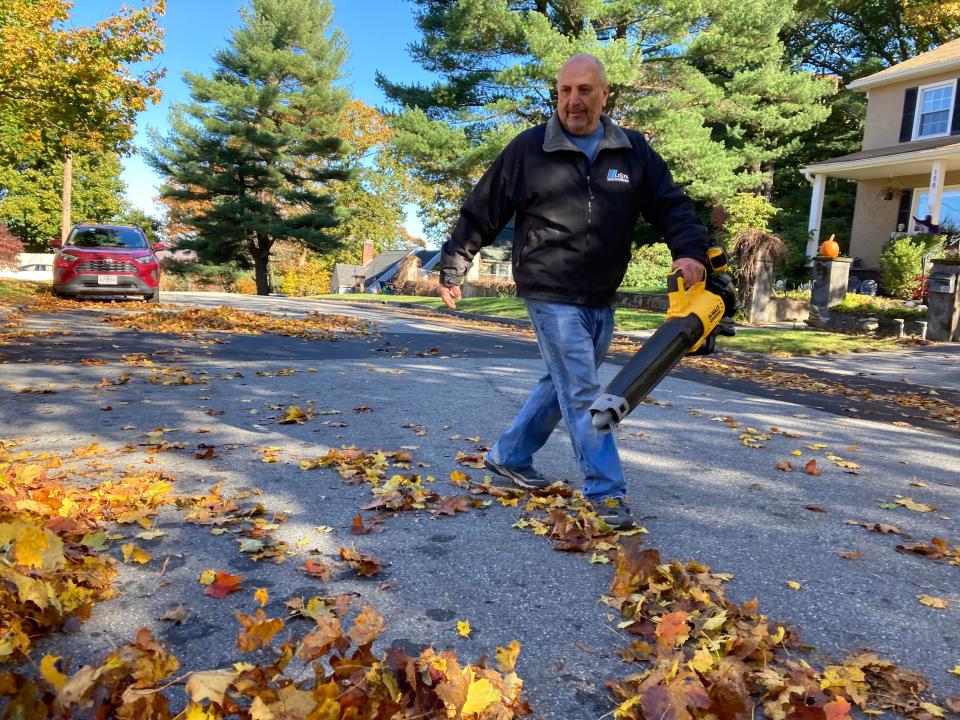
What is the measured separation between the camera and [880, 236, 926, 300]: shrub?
53.9 ft

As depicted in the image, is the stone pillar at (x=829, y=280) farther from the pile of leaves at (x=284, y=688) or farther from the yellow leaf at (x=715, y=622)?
the pile of leaves at (x=284, y=688)

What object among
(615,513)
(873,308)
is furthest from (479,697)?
(873,308)

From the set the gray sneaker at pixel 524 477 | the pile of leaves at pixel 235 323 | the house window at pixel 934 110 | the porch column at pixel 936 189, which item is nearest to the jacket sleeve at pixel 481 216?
the gray sneaker at pixel 524 477

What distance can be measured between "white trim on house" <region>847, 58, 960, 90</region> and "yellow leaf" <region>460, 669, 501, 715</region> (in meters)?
24.9

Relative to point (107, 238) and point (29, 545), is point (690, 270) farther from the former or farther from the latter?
point (107, 238)

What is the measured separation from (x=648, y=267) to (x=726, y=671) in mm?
30567

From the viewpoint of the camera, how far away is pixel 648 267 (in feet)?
102

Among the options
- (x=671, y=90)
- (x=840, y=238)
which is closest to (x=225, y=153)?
(x=671, y=90)

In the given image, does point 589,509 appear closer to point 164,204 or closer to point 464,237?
point 464,237

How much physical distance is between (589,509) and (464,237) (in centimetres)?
144

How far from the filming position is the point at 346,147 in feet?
116

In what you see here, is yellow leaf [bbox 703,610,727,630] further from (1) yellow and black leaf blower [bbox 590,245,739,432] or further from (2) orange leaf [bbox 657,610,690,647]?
(1) yellow and black leaf blower [bbox 590,245,739,432]

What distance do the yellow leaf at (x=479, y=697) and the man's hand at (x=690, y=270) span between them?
6.15 ft

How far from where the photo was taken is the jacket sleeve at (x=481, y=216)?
3.26 meters
